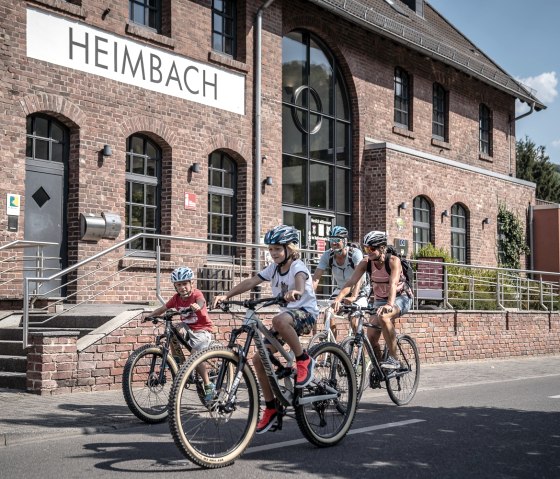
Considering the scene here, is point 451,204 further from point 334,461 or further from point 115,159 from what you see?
point 334,461

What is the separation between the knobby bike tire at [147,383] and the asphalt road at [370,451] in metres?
0.25

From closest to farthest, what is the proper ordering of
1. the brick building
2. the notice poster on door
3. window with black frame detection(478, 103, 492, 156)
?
the notice poster on door
the brick building
window with black frame detection(478, 103, 492, 156)

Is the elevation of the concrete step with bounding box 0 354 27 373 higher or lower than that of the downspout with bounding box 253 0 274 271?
lower

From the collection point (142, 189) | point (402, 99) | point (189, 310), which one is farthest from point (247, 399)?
point (402, 99)

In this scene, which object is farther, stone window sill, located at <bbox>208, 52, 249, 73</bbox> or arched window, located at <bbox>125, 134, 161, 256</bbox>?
stone window sill, located at <bbox>208, 52, 249, 73</bbox>

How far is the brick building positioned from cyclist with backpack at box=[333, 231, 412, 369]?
586 cm

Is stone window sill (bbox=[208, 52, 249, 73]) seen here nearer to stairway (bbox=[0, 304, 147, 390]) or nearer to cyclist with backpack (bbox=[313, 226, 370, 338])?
stairway (bbox=[0, 304, 147, 390])

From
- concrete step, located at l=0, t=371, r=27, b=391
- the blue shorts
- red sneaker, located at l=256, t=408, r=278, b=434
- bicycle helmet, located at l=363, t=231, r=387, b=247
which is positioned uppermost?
bicycle helmet, located at l=363, t=231, r=387, b=247

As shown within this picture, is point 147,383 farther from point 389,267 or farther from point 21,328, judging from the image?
point 21,328

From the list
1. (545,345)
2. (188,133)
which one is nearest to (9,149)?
(188,133)

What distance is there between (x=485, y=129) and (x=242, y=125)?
1225 cm

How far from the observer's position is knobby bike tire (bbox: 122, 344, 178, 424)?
321 inches

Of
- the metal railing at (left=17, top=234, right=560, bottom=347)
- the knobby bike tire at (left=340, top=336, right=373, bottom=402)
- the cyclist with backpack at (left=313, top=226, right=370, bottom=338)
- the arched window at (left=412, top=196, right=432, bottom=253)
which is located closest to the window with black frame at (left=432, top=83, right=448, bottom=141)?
the arched window at (left=412, top=196, right=432, bottom=253)

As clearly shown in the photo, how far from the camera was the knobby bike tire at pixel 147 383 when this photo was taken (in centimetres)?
816
